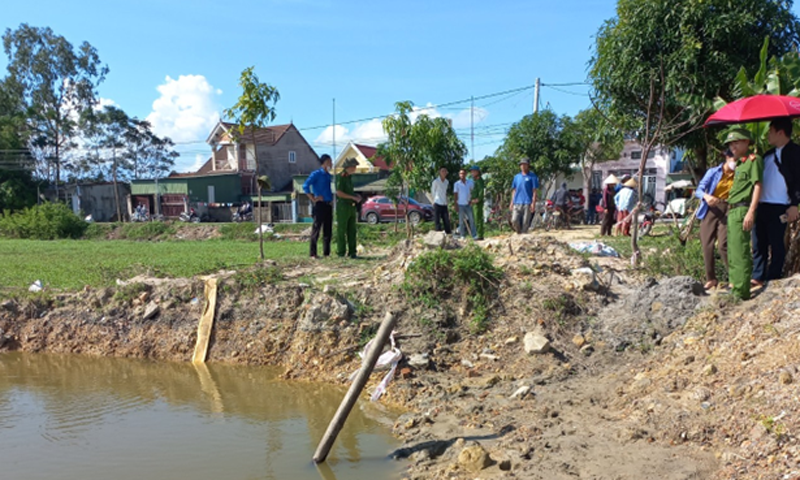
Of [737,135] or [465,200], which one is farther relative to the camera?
[465,200]

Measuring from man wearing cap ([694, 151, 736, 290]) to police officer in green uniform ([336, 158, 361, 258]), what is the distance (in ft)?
17.7

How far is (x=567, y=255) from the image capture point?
7977mm

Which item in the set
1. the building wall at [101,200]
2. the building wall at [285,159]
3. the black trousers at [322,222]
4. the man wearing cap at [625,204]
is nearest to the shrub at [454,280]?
the black trousers at [322,222]

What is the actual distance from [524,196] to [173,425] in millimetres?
7424

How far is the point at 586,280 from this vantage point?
23.5ft

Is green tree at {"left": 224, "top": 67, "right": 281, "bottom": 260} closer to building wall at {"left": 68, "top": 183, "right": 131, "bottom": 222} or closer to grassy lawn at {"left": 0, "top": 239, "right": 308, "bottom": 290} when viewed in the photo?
grassy lawn at {"left": 0, "top": 239, "right": 308, "bottom": 290}

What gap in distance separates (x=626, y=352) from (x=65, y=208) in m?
28.3

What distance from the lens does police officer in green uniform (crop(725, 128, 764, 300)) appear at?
17.6 ft

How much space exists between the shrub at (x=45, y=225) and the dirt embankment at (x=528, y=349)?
20.3m

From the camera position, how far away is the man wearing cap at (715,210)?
620 cm

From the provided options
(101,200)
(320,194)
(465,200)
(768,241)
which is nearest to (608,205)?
(465,200)

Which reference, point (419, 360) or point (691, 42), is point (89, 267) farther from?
point (691, 42)

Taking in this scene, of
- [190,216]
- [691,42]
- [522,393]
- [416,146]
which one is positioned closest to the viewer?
[522,393]

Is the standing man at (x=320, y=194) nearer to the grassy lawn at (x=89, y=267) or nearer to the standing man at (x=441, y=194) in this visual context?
the grassy lawn at (x=89, y=267)
